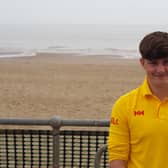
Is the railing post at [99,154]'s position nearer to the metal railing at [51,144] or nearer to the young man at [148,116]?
the metal railing at [51,144]

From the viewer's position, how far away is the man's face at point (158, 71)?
222cm

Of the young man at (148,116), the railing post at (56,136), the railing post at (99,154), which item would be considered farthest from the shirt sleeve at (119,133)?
the railing post at (56,136)

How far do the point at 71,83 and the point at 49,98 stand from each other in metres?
4.24

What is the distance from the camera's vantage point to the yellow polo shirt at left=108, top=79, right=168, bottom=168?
89.0 inches

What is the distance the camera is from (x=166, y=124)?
7.39ft

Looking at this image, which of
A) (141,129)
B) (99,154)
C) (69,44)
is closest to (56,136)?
(99,154)

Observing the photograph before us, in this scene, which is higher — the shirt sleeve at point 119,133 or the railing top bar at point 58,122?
the shirt sleeve at point 119,133

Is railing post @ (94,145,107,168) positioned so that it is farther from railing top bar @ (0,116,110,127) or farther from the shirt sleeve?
the shirt sleeve

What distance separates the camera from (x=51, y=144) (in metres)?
3.87

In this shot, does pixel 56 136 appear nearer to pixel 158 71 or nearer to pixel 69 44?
pixel 158 71

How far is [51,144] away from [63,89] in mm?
14173

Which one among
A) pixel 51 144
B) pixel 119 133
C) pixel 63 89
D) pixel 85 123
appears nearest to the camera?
pixel 119 133

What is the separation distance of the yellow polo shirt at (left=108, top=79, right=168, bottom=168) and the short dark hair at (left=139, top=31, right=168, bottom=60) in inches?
6.7

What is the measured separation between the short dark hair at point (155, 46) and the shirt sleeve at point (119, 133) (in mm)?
287
